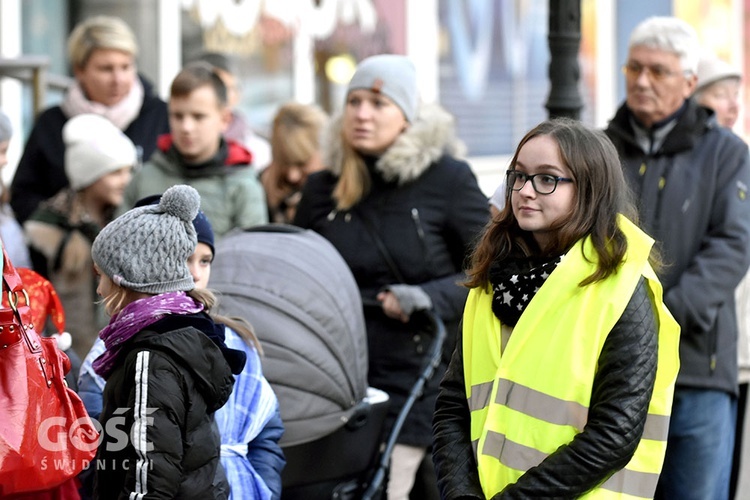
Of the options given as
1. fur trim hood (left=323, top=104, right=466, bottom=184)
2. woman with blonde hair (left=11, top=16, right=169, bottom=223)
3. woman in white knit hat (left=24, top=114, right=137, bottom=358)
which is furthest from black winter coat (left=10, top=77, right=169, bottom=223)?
fur trim hood (left=323, top=104, right=466, bottom=184)

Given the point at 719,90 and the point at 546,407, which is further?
the point at 719,90

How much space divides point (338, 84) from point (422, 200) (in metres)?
7.54

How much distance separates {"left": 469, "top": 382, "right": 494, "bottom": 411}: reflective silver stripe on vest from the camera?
Result: 3467 mm

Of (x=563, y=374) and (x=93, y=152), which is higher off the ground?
(x=93, y=152)

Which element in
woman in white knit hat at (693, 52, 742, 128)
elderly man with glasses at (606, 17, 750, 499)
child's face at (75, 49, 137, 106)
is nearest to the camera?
elderly man with glasses at (606, 17, 750, 499)

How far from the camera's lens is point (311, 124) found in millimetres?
7086

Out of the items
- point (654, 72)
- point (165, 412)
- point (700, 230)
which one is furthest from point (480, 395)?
point (654, 72)

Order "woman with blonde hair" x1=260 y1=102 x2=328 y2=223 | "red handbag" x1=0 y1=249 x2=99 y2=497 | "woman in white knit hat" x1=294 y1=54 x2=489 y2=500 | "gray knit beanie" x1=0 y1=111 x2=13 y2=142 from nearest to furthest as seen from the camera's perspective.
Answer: "red handbag" x1=0 y1=249 x2=99 y2=497
"woman in white knit hat" x1=294 y1=54 x2=489 y2=500
"gray knit beanie" x1=0 y1=111 x2=13 y2=142
"woman with blonde hair" x1=260 y1=102 x2=328 y2=223

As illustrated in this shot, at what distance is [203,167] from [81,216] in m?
0.58

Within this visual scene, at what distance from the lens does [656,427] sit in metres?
3.44

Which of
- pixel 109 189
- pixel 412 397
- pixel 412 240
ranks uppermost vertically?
pixel 109 189

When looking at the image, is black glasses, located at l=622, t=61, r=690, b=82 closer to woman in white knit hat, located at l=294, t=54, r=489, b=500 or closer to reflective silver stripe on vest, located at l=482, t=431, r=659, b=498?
woman in white knit hat, located at l=294, t=54, r=489, b=500

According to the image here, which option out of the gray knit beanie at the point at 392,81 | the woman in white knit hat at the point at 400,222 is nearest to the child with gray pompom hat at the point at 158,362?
the woman in white knit hat at the point at 400,222

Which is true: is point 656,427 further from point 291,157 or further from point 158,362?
point 291,157
